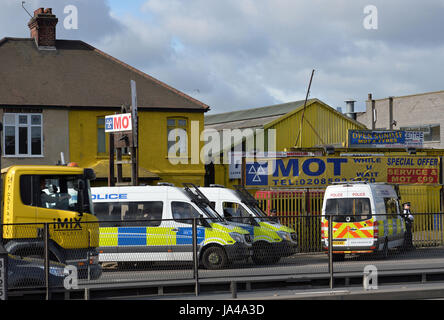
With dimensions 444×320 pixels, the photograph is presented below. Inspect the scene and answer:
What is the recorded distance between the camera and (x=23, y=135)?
1259 inches

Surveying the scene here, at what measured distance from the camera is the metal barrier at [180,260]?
1305 centimetres

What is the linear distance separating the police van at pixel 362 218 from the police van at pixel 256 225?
1183mm

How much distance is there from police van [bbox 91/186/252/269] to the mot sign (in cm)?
576

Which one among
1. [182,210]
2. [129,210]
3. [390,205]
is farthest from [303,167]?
[129,210]

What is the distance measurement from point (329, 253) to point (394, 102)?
45575 millimetres

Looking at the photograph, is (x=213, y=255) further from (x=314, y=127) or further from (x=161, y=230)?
(x=314, y=127)

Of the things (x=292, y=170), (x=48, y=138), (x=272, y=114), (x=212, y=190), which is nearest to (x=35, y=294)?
(x=212, y=190)

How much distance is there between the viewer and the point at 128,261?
1467 centimetres

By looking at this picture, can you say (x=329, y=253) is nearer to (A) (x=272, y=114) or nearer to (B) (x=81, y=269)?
(B) (x=81, y=269)

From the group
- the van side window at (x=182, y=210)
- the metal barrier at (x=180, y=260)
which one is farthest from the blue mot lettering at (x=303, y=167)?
the metal barrier at (x=180, y=260)

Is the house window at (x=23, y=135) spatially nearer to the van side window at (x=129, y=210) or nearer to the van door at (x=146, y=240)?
the van side window at (x=129, y=210)

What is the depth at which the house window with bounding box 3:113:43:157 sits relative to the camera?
3171cm

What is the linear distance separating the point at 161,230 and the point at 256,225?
13.6 feet
